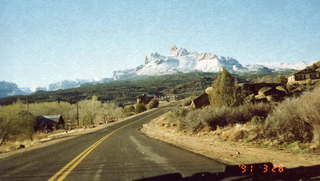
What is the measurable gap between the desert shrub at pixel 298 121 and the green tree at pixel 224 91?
35.7 feet

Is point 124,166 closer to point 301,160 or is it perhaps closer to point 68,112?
point 301,160

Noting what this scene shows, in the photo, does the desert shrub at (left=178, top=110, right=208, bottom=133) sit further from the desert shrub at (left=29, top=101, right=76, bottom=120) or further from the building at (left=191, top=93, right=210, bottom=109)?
the desert shrub at (left=29, top=101, right=76, bottom=120)

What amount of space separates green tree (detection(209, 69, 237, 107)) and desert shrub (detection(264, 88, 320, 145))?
429 inches

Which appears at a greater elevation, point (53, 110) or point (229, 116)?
point (229, 116)

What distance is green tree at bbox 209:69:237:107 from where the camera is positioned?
23.3 meters

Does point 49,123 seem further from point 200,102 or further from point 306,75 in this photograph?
point 306,75

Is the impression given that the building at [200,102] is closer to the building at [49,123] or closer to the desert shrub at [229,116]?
the desert shrub at [229,116]

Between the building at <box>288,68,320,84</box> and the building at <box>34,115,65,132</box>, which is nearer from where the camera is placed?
the building at <box>288,68,320,84</box>

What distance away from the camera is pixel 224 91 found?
78.2ft

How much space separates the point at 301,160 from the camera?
26.7ft

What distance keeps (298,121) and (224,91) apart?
42.5 ft

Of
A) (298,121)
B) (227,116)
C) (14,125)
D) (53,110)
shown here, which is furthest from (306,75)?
(53,110)
